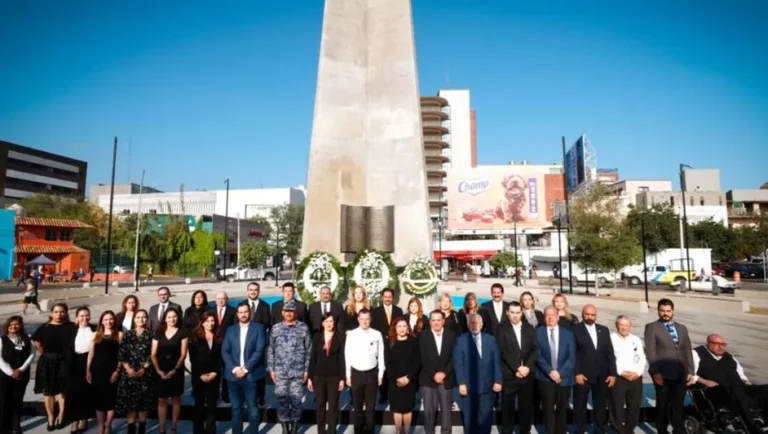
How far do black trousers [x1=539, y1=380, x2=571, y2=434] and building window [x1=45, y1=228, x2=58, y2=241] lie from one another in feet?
173

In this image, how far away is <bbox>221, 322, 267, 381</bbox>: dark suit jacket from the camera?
5508mm

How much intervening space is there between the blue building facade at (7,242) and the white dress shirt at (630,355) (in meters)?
50.6

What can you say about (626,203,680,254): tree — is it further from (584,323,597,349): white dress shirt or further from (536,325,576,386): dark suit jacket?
(536,325,576,386): dark suit jacket

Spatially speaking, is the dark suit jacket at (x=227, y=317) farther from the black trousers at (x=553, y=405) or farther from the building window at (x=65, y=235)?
the building window at (x=65, y=235)

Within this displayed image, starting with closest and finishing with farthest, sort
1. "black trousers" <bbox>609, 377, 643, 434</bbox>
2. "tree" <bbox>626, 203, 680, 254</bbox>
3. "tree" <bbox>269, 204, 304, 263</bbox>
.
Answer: "black trousers" <bbox>609, 377, 643, 434</bbox>
"tree" <bbox>269, 204, 304, 263</bbox>
"tree" <bbox>626, 203, 680, 254</bbox>

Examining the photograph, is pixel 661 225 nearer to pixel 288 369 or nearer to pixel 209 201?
pixel 288 369

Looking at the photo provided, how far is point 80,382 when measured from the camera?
5688 mm

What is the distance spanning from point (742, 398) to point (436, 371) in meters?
3.57

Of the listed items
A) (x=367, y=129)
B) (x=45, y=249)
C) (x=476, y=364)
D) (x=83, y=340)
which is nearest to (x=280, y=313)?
(x=83, y=340)

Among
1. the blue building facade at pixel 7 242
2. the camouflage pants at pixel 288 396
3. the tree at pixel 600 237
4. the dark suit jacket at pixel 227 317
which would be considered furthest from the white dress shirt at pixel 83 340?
the blue building facade at pixel 7 242

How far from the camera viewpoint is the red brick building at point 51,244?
42812 millimetres

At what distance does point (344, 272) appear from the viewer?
463 inches

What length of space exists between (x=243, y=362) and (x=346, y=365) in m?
1.25

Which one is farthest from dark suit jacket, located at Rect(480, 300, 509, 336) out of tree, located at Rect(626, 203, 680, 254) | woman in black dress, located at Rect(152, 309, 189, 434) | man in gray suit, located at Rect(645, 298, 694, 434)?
tree, located at Rect(626, 203, 680, 254)
